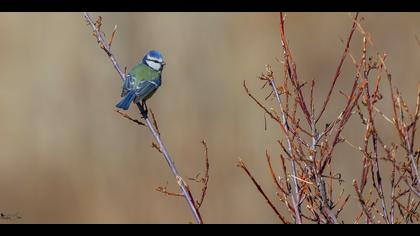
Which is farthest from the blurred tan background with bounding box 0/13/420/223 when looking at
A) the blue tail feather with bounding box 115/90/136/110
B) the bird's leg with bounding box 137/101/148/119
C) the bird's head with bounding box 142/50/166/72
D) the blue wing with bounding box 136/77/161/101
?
the bird's leg with bounding box 137/101/148/119

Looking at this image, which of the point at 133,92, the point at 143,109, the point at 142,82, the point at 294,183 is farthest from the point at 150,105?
the point at 294,183

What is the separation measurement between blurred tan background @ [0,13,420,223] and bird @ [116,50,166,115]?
3.13m

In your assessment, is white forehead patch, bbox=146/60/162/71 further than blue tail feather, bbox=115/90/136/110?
Yes

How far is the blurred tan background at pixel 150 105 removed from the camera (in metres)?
9.37

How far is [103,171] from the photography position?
954cm

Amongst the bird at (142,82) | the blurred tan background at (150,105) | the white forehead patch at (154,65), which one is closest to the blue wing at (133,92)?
the bird at (142,82)

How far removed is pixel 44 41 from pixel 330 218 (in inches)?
289

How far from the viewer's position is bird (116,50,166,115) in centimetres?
Answer: 556

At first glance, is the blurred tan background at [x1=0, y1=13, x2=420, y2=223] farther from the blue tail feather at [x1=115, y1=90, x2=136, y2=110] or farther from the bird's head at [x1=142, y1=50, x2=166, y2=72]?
the blue tail feather at [x1=115, y1=90, x2=136, y2=110]

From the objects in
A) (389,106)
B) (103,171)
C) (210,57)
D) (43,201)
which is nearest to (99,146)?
(103,171)

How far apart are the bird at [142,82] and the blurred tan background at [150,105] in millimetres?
3129
